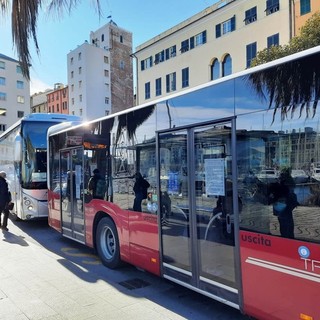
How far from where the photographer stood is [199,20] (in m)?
32.7

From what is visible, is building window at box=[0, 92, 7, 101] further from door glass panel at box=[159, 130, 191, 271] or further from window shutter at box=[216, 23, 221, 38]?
door glass panel at box=[159, 130, 191, 271]

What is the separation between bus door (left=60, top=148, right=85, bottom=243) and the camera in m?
7.23

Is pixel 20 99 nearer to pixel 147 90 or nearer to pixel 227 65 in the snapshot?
pixel 147 90

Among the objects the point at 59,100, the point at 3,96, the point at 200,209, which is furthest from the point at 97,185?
the point at 59,100

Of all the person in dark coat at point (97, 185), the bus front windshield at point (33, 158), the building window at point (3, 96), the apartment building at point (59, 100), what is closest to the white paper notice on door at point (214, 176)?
the person in dark coat at point (97, 185)

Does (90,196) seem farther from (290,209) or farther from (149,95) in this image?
(149,95)

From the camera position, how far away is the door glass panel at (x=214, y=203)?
3.78 m

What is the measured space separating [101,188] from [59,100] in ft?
252

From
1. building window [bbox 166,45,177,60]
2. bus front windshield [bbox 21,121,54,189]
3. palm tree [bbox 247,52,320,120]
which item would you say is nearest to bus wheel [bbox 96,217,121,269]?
palm tree [bbox 247,52,320,120]

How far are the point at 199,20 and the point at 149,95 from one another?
9.86 metres

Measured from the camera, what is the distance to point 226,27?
Answer: 100 ft

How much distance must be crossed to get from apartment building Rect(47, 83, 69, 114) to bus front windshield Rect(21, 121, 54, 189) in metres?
66.2

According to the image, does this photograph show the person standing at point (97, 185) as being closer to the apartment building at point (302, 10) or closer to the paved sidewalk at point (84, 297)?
the paved sidewalk at point (84, 297)

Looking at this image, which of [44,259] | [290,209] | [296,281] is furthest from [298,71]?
[44,259]
